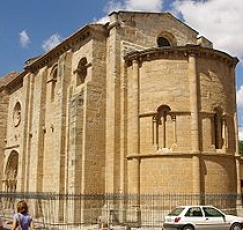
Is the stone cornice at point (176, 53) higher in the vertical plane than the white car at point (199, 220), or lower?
higher

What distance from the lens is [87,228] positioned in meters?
15.8

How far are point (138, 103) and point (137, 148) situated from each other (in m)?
2.06

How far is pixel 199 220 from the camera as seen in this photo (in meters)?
12.4

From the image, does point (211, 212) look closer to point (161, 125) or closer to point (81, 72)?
point (161, 125)

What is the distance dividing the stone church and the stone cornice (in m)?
0.04

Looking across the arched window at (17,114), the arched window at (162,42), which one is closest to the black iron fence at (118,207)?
the arched window at (162,42)

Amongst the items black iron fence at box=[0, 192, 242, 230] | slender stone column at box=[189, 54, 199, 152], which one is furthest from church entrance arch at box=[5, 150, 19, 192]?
slender stone column at box=[189, 54, 199, 152]

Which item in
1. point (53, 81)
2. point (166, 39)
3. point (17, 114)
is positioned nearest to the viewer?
point (166, 39)

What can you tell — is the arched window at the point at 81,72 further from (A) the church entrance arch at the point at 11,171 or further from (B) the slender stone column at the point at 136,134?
(A) the church entrance arch at the point at 11,171

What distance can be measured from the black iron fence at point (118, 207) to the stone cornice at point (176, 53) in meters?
6.16

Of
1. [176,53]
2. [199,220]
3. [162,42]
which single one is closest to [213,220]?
[199,220]

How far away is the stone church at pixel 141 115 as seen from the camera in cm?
1627

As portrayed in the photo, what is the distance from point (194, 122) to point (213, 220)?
482 centimetres

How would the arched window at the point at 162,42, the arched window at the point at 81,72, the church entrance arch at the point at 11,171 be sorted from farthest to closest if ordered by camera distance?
the church entrance arch at the point at 11,171
the arched window at the point at 162,42
the arched window at the point at 81,72
